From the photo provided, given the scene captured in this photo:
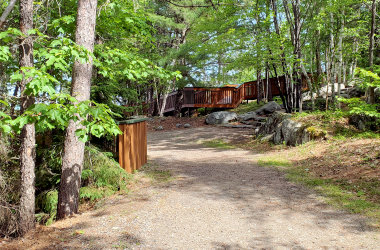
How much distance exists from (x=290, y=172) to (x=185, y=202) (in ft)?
9.88

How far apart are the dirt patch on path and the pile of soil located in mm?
11026

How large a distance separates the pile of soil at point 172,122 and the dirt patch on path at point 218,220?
1103cm

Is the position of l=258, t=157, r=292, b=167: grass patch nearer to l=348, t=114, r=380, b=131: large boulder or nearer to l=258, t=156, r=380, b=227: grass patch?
l=258, t=156, r=380, b=227: grass patch

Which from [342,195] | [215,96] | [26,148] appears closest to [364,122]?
[342,195]

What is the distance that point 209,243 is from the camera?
328cm

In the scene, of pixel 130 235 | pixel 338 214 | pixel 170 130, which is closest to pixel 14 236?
pixel 130 235

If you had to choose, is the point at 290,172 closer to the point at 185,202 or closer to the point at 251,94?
the point at 185,202

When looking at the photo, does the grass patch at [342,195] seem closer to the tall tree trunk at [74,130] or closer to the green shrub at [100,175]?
the green shrub at [100,175]

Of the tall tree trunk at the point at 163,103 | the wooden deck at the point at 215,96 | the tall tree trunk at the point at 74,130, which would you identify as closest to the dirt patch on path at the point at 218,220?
the tall tree trunk at the point at 74,130

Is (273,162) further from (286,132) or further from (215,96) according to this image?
(215,96)

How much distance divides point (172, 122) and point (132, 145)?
11444 millimetres

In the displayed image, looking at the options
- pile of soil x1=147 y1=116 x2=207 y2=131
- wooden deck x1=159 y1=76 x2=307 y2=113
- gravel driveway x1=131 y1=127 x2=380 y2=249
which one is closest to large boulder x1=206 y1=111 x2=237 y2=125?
pile of soil x1=147 y1=116 x2=207 y2=131

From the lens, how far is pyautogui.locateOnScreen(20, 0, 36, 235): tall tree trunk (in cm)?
406

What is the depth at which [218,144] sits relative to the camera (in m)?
11.7
